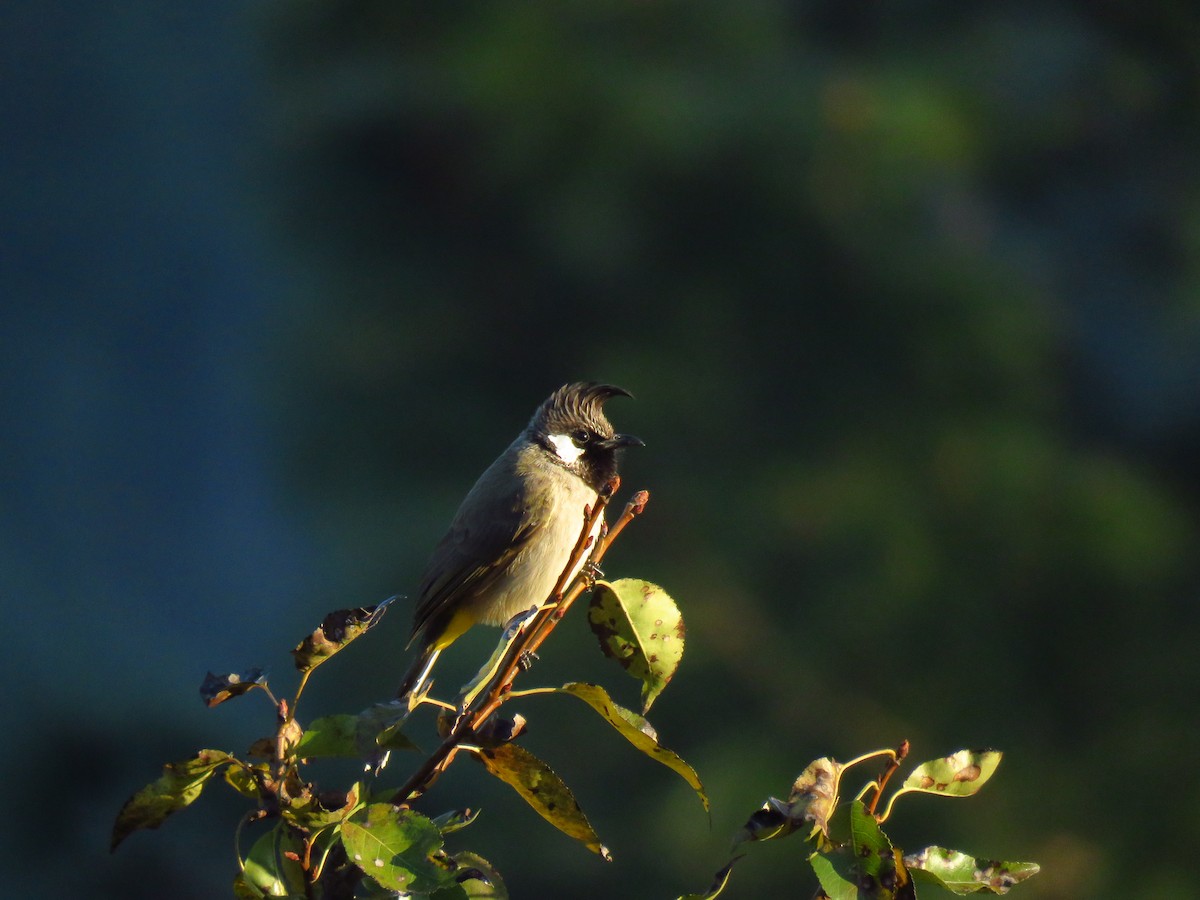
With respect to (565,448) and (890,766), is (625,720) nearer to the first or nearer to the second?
(890,766)

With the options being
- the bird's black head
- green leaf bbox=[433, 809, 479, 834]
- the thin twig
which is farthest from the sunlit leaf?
the bird's black head

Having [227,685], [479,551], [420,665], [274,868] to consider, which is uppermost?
[227,685]

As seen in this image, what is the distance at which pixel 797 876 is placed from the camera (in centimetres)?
379

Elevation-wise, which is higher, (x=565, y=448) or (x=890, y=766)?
(x=890, y=766)

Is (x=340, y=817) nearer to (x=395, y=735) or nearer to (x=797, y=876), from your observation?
(x=395, y=735)

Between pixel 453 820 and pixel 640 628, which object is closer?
pixel 453 820

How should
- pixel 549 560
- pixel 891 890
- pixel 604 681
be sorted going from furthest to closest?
1. pixel 604 681
2. pixel 549 560
3. pixel 891 890

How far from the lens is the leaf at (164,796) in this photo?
936 millimetres

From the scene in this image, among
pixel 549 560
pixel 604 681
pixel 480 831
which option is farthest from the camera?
pixel 480 831

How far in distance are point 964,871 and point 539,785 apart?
1.06ft

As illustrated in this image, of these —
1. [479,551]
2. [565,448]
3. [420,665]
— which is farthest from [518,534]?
[420,665]

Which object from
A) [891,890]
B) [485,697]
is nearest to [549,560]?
[485,697]

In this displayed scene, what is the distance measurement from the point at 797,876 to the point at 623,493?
4.09 feet

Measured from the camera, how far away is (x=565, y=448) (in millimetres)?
2604
